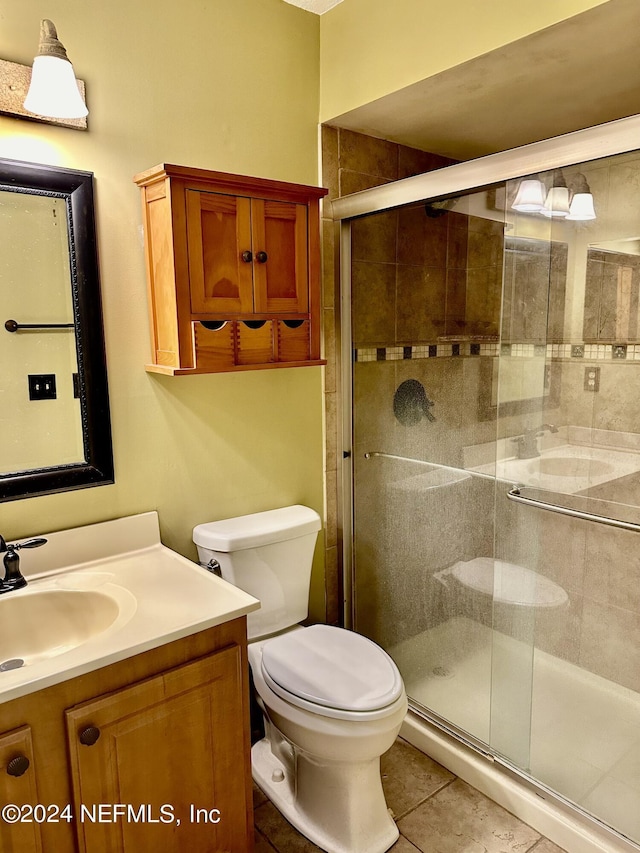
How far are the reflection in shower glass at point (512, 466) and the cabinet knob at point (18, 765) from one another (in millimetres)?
1349

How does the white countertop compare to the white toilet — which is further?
the white toilet

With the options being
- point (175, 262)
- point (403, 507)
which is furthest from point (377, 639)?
point (175, 262)

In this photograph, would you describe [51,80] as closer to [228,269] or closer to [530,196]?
[228,269]

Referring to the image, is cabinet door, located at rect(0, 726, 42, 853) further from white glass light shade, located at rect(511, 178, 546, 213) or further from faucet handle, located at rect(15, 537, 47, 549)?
white glass light shade, located at rect(511, 178, 546, 213)

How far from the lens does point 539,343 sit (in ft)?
5.87

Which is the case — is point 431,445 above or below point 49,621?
above

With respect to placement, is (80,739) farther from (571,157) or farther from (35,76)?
(571,157)

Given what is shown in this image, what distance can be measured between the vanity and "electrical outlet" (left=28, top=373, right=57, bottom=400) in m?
0.37

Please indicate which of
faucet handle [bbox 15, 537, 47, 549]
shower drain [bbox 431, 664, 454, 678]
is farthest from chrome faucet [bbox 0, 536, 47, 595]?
shower drain [bbox 431, 664, 454, 678]

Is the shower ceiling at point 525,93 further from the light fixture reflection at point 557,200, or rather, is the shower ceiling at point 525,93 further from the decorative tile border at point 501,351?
the decorative tile border at point 501,351

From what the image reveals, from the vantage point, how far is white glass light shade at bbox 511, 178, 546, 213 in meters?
1.62

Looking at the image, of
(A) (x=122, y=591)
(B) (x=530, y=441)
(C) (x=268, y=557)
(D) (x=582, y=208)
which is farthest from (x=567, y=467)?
(A) (x=122, y=591)

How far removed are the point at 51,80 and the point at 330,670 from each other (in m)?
1.61

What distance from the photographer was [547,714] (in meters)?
1.93
